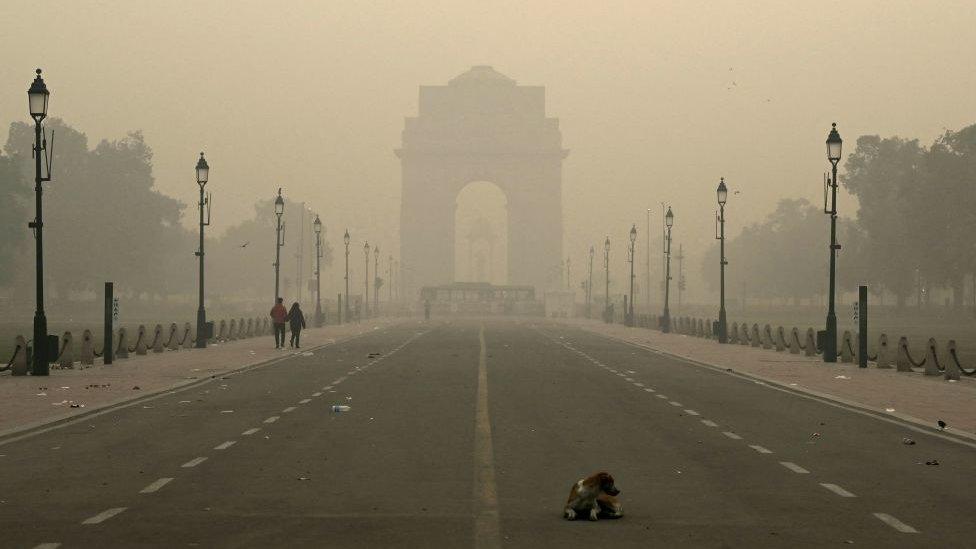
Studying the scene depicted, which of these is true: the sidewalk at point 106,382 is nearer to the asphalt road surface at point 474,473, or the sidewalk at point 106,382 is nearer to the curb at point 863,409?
the asphalt road surface at point 474,473

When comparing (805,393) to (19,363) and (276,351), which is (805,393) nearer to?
(19,363)

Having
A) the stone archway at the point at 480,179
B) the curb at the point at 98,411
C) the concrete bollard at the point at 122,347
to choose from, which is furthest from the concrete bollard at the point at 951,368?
the stone archway at the point at 480,179

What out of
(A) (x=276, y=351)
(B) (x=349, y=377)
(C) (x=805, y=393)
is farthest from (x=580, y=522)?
(A) (x=276, y=351)

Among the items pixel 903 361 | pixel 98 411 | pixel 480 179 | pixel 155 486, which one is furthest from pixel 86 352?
pixel 480 179

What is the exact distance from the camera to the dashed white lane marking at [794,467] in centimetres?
1485

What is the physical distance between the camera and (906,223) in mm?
97250

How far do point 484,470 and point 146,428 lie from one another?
6553 mm

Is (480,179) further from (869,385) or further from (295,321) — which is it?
(869,385)

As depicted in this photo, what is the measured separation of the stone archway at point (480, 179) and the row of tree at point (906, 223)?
35782 millimetres

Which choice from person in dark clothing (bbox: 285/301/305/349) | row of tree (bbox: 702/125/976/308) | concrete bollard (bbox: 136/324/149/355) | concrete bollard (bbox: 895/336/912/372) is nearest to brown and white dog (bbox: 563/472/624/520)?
concrete bollard (bbox: 895/336/912/372)

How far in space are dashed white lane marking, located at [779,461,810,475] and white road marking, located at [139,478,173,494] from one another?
20.0 ft

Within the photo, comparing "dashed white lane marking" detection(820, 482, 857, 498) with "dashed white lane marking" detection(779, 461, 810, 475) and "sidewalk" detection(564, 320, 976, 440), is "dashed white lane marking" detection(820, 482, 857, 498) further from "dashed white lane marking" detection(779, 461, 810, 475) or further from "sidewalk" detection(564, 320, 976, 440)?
"sidewalk" detection(564, 320, 976, 440)

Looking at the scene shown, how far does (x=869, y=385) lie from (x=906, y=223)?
70.5 metres

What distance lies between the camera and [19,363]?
1241 inches
